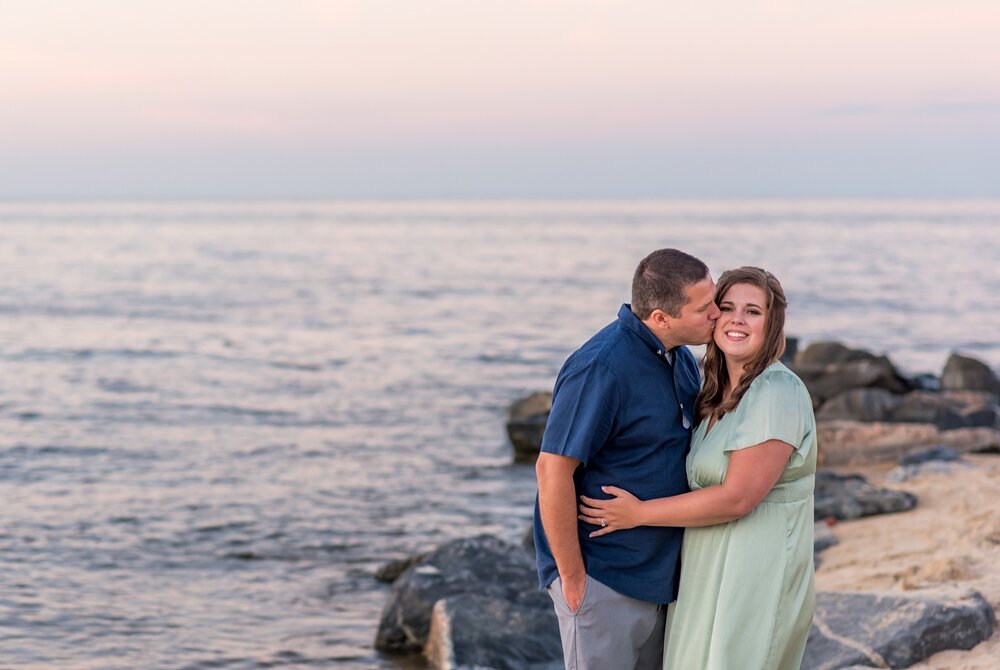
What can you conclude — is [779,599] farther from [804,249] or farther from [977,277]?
[804,249]

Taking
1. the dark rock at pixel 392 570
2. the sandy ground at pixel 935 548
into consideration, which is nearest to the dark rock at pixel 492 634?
the sandy ground at pixel 935 548

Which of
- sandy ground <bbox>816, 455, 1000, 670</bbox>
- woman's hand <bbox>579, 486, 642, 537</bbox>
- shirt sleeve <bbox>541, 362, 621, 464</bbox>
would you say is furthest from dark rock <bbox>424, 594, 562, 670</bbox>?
shirt sleeve <bbox>541, 362, 621, 464</bbox>

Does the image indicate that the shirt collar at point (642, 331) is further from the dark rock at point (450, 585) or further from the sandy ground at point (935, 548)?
the dark rock at point (450, 585)

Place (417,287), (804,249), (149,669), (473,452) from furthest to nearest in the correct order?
1. (804,249)
2. (417,287)
3. (473,452)
4. (149,669)

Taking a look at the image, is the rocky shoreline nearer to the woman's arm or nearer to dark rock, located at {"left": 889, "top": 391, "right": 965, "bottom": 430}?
dark rock, located at {"left": 889, "top": 391, "right": 965, "bottom": 430}

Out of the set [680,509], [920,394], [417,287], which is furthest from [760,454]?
[417,287]

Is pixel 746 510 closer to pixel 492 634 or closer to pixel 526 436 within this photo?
pixel 492 634

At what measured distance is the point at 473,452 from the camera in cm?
1642

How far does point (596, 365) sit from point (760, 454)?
0.69 m

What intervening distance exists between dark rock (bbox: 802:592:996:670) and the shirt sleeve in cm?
284

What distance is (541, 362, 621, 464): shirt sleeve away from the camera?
4.07 metres

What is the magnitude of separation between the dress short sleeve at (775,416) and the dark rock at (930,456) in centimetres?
930

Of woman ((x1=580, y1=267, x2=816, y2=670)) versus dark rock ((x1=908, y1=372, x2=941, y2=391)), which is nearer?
woman ((x1=580, y1=267, x2=816, y2=670))

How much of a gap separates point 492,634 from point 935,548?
377 centimetres
